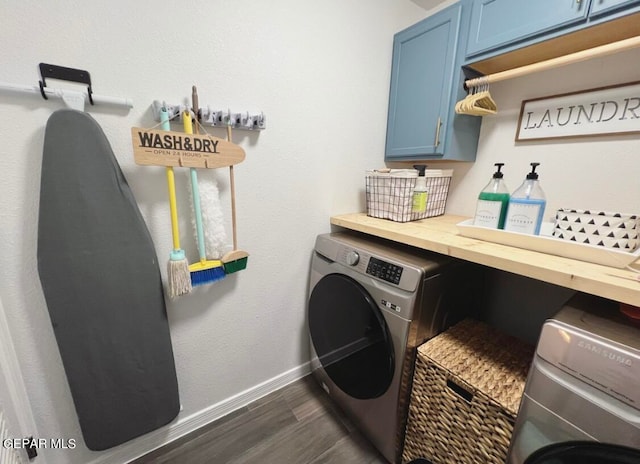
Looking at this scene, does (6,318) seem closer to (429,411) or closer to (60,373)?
(60,373)

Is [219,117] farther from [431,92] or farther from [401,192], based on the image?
[431,92]

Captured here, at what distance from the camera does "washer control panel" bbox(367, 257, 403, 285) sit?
0.96 meters

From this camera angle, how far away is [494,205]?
3.16ft

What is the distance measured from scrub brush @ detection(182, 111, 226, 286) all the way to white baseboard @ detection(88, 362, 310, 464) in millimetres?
771

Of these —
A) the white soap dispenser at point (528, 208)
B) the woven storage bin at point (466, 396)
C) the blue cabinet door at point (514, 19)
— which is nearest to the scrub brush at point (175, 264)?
the woven storage bin at point (466, 396)

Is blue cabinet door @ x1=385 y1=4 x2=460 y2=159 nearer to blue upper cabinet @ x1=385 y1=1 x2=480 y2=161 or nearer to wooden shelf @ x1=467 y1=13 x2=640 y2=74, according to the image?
blue upper cabinet @ x1=385 y1=1 x2=480 y2=161

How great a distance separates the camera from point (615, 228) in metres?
0.76

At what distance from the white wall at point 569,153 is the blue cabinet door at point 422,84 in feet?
1.09

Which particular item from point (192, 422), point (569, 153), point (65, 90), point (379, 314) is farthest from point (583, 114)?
point (192, 422)

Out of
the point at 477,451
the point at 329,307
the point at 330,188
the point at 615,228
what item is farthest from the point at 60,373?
the point at 615,228

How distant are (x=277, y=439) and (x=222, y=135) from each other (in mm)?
1464

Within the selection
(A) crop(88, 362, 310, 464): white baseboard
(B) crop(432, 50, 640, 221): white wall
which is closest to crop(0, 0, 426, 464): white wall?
(A) crop(88, 362, 310, 464): white baseboard

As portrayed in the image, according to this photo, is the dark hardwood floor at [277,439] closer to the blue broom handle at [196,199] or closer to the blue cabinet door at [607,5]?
the blue broom handle at [196,199]

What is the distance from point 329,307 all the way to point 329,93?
1.11 metres
